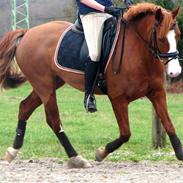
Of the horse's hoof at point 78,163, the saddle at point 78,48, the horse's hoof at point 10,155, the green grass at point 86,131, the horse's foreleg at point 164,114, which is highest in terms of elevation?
the saddle at point 78,48

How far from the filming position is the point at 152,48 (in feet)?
25.4

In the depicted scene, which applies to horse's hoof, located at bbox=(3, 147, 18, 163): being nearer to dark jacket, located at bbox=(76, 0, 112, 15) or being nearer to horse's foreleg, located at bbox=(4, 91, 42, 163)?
horse's foreleg, located at bbox=(4, 91, 42, 163)

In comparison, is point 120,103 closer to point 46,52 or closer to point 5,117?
point 46,52

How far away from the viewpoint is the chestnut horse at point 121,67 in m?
7.65

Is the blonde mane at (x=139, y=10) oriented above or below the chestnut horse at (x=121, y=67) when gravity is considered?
above

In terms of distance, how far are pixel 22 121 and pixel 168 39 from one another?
280 centimetres

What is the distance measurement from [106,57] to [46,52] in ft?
3.60

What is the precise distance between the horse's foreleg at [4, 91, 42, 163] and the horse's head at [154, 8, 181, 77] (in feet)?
8.19

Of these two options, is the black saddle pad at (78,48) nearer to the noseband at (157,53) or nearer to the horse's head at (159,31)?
the horse's head at (159,31)

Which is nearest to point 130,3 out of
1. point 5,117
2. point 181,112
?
point 5,117

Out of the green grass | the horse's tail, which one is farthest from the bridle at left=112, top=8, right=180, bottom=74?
the horse's tail

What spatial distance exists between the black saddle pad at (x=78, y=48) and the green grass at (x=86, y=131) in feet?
5.03

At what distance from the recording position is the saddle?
26.9ft

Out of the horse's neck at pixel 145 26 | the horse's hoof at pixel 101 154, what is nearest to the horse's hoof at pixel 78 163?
the horse's hoof at pixel 101 154
